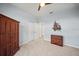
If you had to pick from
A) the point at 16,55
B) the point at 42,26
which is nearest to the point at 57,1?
the point at 42,26

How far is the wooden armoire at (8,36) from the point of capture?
5.81 feet

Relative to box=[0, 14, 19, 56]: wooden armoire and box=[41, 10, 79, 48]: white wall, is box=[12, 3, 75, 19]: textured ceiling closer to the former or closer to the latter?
box=[41, 10, 79, 48]: white wall

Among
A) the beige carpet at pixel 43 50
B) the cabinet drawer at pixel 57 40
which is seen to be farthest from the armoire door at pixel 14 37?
the cabinet drawer at pixel 57 40

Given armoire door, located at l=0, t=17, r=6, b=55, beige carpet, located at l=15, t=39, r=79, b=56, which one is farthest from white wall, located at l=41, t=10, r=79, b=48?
armoire door, located at l=0, t=17, r=6, b=55

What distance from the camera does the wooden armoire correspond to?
1.77 metres

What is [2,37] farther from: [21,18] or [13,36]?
[21,18]

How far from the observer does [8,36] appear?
188 cm

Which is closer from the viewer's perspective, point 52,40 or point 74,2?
point 74,2

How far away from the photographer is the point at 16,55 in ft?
6.13

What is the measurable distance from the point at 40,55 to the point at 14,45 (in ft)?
1.70

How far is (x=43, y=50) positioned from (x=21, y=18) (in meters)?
0.71

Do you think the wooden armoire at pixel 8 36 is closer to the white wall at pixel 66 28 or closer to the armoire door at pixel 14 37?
the armoire door at pixel 14 37

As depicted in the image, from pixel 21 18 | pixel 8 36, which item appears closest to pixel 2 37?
pixel 8 36

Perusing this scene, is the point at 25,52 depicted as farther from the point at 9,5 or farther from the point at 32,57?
the point at 9,5
